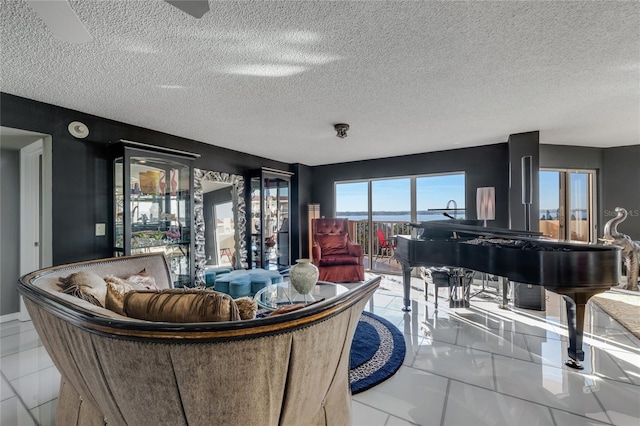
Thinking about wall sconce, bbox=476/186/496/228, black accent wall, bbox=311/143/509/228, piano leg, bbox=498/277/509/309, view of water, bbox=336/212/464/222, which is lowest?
piano leg, bbox=498/277/509/309

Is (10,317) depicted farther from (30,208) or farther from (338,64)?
(338,64)

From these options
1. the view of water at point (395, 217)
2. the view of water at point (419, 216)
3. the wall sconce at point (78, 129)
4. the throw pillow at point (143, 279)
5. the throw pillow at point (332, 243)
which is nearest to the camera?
the throw pillow at point (143, 279)

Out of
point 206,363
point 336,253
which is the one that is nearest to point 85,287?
point 206,363

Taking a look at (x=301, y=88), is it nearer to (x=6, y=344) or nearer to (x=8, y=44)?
(x=8, y=44)

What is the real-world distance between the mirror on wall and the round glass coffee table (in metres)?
1.74

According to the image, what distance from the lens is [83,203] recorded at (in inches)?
116

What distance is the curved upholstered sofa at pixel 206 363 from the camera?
2.37ft

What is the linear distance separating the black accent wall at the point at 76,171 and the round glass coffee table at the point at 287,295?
6.32 feet

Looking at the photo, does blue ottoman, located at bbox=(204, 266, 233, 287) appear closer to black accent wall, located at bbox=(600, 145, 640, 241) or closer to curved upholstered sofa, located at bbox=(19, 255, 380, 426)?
curved upholstered sofa, located at bbox=(19, 255, 380, 426)

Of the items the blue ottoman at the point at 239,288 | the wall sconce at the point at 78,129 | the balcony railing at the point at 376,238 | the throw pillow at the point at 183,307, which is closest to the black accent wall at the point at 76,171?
the wall sconce at the point at 78,129

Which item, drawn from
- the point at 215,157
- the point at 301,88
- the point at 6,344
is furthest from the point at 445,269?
the point at 6,344

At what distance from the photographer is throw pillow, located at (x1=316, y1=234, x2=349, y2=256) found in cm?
492

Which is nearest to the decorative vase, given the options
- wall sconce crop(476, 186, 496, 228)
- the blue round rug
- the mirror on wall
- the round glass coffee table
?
the round glass coffee table

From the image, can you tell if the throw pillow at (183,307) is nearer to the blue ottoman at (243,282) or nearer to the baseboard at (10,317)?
the blue ottoman at (243,282)
